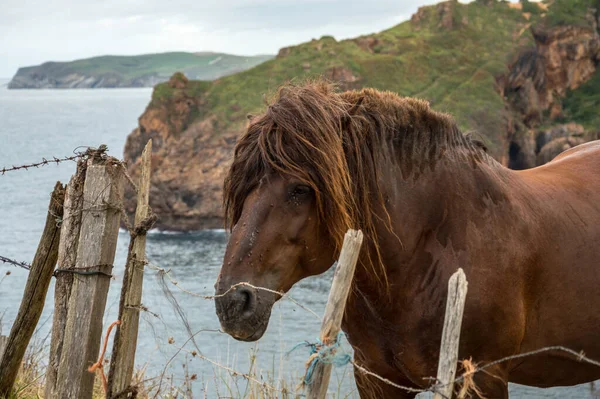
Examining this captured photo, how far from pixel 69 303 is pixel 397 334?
1781 mm

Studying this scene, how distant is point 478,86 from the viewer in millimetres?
70562

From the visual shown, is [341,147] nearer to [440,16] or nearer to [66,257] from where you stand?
[66,257]

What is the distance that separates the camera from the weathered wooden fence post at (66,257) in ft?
13.7

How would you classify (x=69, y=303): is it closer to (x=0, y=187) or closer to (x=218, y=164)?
(x=218, y=164)

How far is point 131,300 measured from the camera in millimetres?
4090

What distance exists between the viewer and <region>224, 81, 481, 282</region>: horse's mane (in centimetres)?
322

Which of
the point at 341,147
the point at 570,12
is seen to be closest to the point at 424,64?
→ the point at 570,12

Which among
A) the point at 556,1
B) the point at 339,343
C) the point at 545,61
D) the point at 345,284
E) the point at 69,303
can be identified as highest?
the point at 556,1

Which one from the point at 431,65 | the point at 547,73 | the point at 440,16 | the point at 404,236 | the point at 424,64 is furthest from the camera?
the point at 440,16

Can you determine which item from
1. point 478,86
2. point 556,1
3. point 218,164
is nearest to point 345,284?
point 218,164

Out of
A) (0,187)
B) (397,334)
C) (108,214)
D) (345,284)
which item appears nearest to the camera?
(345,284)

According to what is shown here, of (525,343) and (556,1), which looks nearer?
(525,343)

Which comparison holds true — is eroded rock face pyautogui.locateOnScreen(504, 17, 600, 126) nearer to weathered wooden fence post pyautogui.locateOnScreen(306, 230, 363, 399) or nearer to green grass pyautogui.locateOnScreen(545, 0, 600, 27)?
green grass pyautogui.locateOnScreen(545, 0, 600, 27)

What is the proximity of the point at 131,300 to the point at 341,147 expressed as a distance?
150 cm
